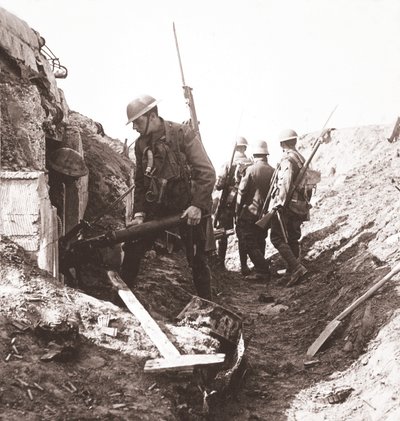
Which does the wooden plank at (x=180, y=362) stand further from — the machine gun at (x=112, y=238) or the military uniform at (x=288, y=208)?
the military uniform at (x=288, y=208)

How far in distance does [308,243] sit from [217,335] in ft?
20.3

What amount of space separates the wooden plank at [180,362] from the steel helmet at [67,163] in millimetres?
2931

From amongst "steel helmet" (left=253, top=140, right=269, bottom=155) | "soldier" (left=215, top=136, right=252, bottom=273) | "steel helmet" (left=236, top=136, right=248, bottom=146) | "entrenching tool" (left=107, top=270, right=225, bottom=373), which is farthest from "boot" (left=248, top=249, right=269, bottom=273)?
"entrenching tool" (left=107, top=270, right=225, bottom=373)

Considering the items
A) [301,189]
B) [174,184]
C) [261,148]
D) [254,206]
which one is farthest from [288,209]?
[174,184]

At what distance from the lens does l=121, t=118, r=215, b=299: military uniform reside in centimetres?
505

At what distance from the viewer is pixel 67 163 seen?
5.89 meters

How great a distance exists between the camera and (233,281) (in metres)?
8.80

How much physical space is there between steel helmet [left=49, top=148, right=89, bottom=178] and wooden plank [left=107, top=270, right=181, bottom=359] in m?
1.71

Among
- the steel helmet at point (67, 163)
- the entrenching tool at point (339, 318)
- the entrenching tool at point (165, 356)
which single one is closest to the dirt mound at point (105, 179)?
the steel helmet at point (67, 163)

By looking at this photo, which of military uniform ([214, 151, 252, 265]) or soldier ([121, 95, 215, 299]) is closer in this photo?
soldier ([121, 95, 215, 299])

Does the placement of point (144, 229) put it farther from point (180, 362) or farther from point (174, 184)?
point (180, 362)

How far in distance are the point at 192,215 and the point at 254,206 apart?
155 inches

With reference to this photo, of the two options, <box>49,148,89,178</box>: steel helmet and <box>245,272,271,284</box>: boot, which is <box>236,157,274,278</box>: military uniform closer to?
<box>245,272,271,284</box>: boot

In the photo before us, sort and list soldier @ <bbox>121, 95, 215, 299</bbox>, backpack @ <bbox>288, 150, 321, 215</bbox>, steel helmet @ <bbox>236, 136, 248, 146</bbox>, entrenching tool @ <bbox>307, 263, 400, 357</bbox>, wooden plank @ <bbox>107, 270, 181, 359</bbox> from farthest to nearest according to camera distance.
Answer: steel helmet @ <bbox>236, 136, 248, 146</bbox> < backpack @ <bbox>288, 150, 321, 215</bbox> < soldier @ <bbox>121, 95, 215, 299</bbox> < entrenching tool @ <bbox>307, 263, 400, 357</bbox> < wooden plank @ <bbox>107, 270, 181, 359</bbox>
